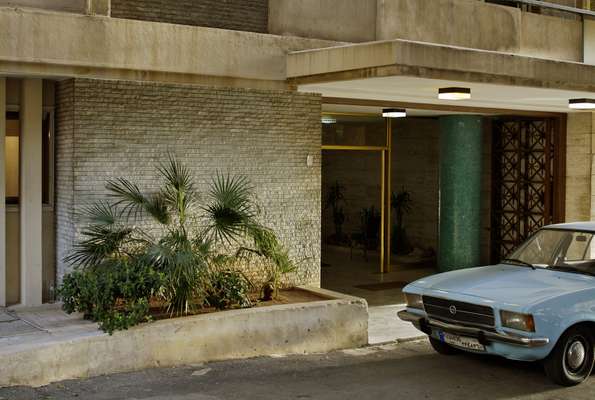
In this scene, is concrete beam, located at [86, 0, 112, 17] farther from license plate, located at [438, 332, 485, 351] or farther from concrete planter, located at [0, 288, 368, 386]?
license plate, located at [438, 332, 485, 351]

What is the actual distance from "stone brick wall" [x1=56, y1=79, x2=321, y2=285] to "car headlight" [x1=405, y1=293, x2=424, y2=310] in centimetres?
269

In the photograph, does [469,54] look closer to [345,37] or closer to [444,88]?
[444,88]

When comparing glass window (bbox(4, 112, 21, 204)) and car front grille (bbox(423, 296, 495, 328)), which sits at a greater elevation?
glass window (bbox(4, 112, 21, 204))

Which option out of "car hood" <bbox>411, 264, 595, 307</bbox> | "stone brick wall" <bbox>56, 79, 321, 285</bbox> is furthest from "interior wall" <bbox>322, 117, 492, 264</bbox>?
"car hood" <bbox>411, 264, 595, 307</bbox>

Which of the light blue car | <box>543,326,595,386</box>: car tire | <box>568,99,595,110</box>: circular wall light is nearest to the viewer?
the light blue car

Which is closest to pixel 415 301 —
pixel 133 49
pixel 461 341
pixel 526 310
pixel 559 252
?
pixel 461 341

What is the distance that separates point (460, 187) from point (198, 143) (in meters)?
6.86

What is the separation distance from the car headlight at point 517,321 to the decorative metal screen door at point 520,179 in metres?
8.92

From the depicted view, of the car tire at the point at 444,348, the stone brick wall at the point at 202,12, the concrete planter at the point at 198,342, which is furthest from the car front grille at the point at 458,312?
the stone brick wall at the point at 202,12

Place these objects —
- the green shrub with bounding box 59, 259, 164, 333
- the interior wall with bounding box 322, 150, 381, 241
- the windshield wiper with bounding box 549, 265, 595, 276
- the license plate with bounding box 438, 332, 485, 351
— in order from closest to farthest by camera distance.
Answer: the license plate with bounding box 438, 332, 485, 351 < the green shrub with bounding box 59, 259, 164, 333 < the windshield wiper with bounding box 549, 265, 595, 276 < the interior wall with bounding box 322, 150, 381, 241

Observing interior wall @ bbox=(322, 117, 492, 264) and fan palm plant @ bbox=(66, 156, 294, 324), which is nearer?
fan palm plant @ bbox=(66, 156, 294, 324)

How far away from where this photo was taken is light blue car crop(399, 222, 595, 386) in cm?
805

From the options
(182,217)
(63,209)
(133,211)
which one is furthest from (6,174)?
(182,217)

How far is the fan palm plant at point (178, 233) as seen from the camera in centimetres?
916
